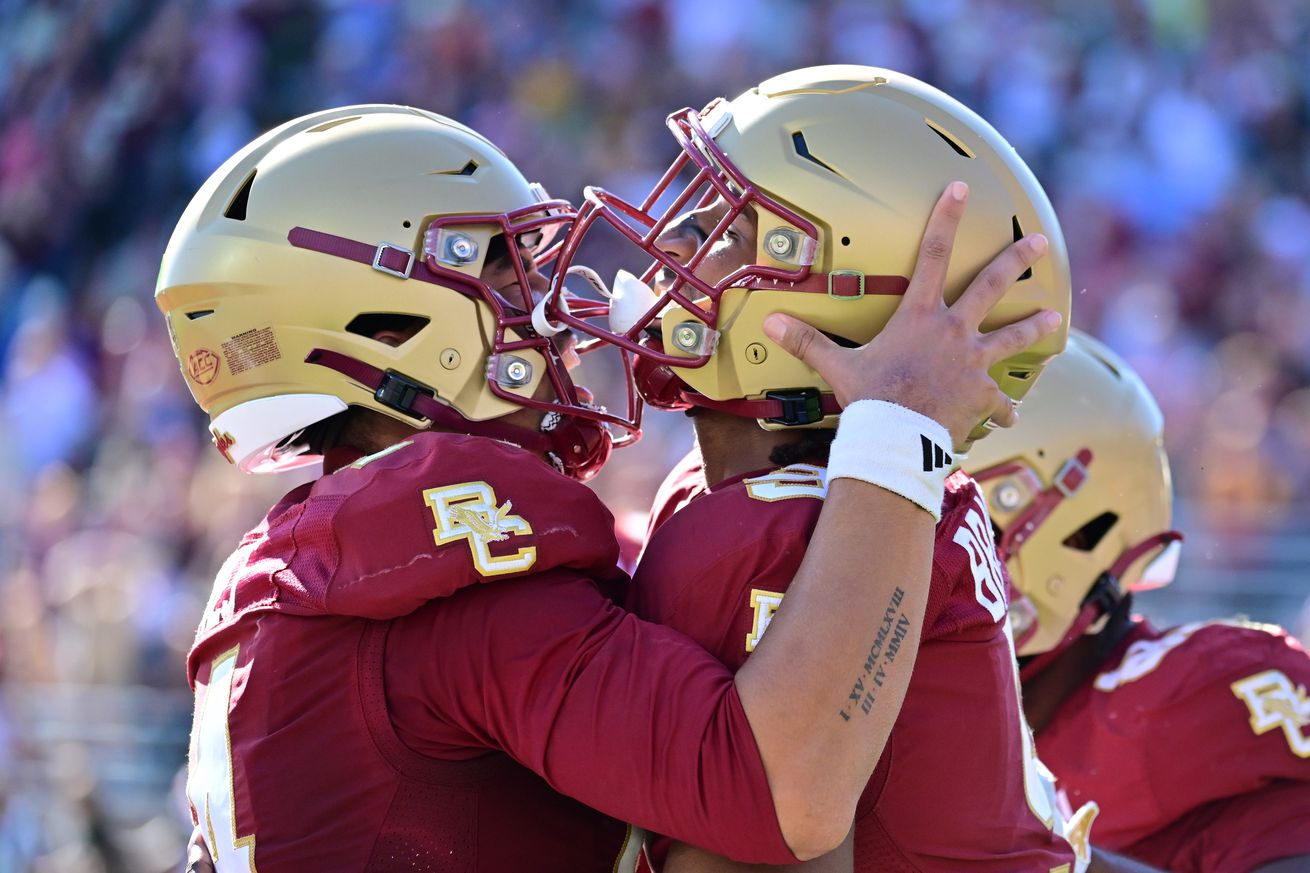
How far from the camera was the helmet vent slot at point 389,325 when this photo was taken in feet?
8.21

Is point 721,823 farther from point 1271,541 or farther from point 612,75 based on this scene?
point 612,75

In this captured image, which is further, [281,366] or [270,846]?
[281,366]

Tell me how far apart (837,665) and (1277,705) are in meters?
1.54

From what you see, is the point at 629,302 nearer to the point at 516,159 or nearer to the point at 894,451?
the point at 894,451

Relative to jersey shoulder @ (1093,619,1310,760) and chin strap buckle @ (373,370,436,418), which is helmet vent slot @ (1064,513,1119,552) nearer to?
jersey shoulder @ (1093,619,1310,760)

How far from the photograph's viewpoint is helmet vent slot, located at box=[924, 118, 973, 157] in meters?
2.41

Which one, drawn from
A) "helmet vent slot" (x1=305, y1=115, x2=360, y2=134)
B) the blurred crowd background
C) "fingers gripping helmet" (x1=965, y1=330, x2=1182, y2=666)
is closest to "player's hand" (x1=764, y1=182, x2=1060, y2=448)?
"helmet vent slot" (x1=305, y1=115, x2=360, y2=134)

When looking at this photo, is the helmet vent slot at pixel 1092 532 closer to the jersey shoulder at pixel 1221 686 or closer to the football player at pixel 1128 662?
the football player at pixel 1128 662

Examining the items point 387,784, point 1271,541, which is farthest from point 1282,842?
point 1271,541

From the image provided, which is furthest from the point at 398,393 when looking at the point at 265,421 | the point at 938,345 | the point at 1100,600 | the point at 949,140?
the point at 1100,600

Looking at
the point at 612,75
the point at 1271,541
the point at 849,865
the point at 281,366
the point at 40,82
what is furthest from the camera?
the point at 40,82

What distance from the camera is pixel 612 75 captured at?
31.5ft

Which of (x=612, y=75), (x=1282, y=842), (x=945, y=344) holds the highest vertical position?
(x=945, y=344)

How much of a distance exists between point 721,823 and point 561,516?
51cm
